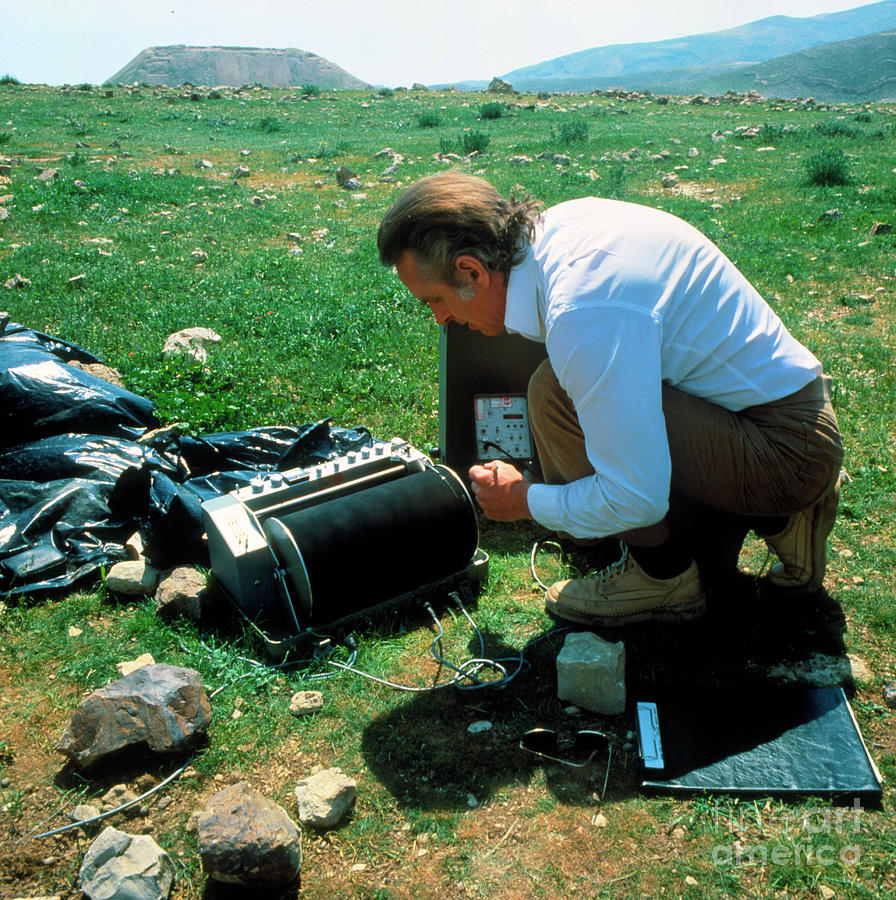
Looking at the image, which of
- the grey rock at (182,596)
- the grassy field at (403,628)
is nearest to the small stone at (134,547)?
the grassy field at (403,628)

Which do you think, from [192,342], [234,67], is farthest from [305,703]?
[234,67]

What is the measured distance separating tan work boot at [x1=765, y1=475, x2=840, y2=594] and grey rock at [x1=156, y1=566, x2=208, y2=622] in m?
2.14

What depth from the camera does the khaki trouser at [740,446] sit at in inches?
89.9

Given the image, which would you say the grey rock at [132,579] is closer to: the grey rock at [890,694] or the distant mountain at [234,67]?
the grey rock at [890,694]

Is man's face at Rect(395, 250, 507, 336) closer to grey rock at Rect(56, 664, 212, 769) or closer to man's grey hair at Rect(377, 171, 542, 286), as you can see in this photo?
man's grey hair at Rect(377, 171, 542, 286)

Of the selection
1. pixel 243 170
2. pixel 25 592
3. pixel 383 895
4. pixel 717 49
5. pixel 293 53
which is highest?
pixel 717 49

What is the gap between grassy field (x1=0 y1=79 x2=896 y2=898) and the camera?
1905mm

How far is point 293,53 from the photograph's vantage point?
79.1m

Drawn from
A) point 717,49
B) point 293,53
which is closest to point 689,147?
point 293,53

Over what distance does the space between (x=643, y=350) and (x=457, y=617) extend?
1384 millimetres

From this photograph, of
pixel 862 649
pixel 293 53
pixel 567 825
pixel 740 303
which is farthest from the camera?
pixel 293 53

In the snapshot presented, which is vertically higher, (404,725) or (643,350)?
(643,350)

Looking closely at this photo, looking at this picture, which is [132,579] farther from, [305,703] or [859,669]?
[859,669]

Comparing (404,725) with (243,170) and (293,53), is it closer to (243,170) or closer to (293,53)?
(243,170)
